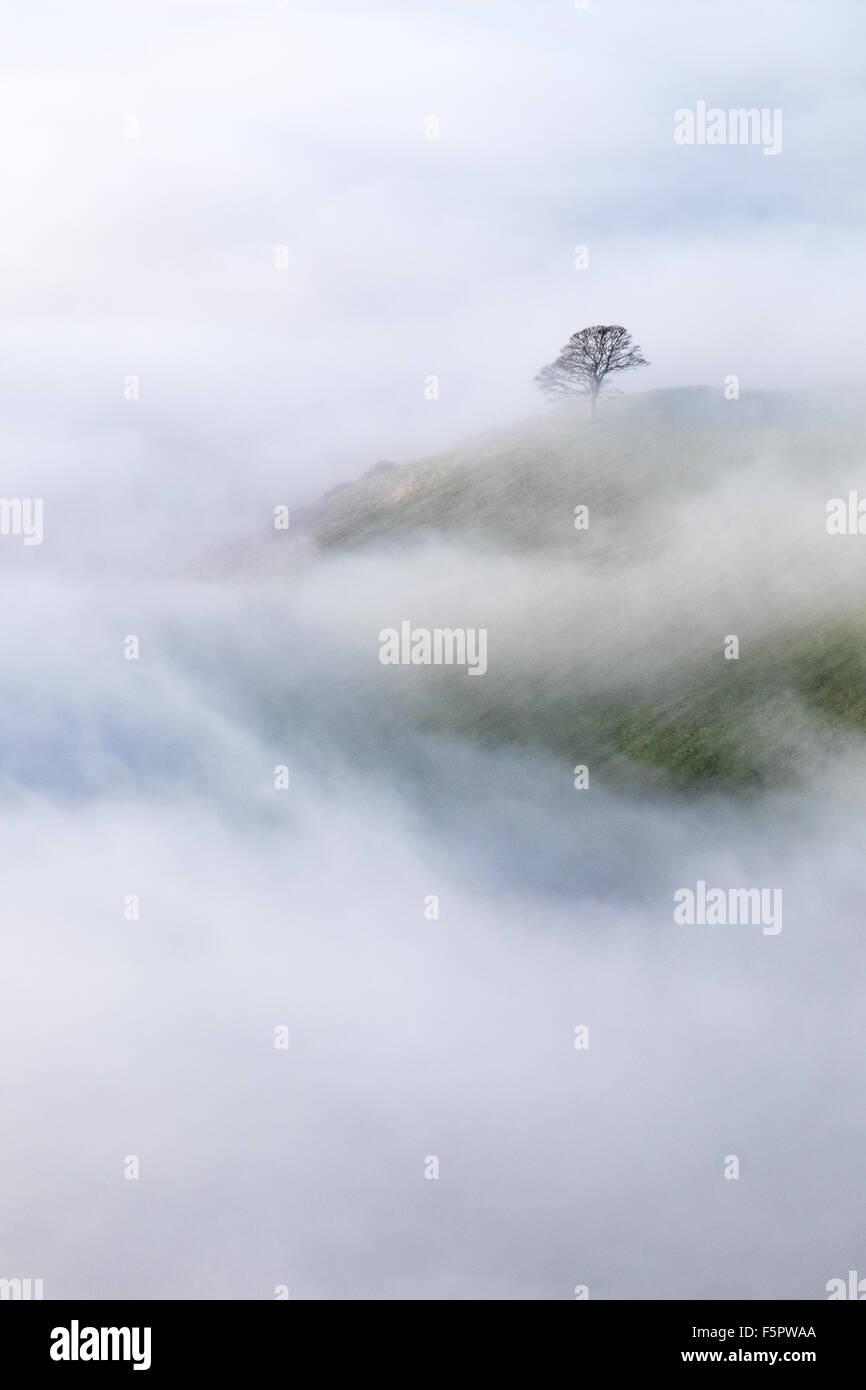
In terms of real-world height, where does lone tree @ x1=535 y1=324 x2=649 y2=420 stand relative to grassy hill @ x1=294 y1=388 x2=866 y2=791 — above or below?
above

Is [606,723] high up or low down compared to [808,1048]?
up

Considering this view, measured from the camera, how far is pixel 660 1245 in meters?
180

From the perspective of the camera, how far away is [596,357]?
158125mm

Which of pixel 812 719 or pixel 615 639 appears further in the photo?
pixel 615 639

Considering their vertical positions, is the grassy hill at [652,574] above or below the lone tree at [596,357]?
below

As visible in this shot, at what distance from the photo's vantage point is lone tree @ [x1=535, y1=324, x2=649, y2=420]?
516 ft

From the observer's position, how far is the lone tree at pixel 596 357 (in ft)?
516

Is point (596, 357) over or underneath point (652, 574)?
over
